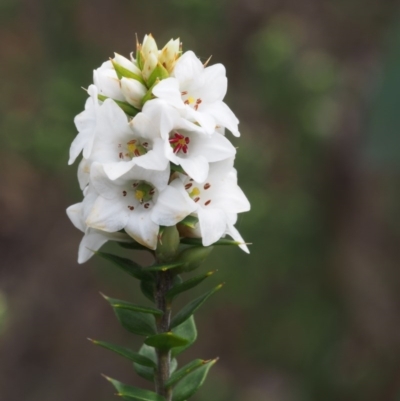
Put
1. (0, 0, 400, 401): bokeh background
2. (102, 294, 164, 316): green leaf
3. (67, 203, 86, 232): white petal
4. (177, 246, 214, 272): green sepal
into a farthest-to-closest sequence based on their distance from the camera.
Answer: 1. (0, 0, 400, 401): bokeh background
2. (67, 203, 86, 232): white petal
3. (177, 246, 214, 272): green sepal
4. (102, 294, 164, 316): green leaf

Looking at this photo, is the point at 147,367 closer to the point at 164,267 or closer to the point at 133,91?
the point at 164,267

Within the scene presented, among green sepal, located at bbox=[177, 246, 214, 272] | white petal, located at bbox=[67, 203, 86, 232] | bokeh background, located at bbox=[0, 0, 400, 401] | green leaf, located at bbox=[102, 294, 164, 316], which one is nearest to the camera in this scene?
green leaf, located at bbox=[102, 294, 164, 316]

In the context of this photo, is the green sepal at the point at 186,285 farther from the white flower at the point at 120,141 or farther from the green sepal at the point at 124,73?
the green sepal at the point at 124,73

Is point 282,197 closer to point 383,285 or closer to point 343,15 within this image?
point 383,285

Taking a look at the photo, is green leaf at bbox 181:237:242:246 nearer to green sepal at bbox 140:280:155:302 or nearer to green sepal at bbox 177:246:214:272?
green sepal at bbox 177:246:214:272

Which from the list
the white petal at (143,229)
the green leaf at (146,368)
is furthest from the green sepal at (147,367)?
the white petal at (143,229)

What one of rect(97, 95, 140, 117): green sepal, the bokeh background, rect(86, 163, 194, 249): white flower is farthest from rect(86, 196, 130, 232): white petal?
the bokeh background

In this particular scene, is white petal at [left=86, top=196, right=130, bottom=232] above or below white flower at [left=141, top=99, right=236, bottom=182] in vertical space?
below
